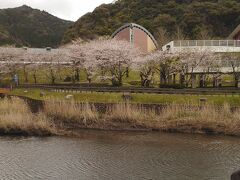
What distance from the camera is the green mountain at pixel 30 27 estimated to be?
113875 mm

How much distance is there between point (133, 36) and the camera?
2527 inches

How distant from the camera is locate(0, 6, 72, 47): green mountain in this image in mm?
113875

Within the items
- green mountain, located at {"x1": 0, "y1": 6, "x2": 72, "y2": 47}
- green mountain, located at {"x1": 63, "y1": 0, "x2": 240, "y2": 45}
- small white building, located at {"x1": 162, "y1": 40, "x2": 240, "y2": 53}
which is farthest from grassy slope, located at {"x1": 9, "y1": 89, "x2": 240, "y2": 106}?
green mountain, located at {"x1": 0, "y1": 6, "x2": 72, "y2": 47}

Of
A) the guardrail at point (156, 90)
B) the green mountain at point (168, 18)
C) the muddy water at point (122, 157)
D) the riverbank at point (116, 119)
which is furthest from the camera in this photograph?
the green mountain at point (168, 18)

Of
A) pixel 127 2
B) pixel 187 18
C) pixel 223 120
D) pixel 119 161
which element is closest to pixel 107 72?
pixel 223 120

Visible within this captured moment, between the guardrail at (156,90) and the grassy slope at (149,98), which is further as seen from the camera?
the guardrail at (156,90)

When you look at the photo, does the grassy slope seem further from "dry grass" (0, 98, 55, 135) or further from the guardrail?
"dry grass" (0, 98, 55, 135)

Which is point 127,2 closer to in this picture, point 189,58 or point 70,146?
point 189,58

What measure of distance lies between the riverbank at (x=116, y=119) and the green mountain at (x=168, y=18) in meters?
42.0

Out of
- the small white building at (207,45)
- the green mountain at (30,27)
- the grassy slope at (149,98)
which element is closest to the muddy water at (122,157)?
the grassy slope at (149,98)

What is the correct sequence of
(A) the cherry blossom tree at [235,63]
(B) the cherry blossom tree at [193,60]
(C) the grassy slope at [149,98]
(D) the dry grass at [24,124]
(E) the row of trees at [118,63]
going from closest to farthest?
(D) the dry grass at [24,124]
(C) the grassy slope at [149,98]
(A) the cherry blossom tree at [235,63]
(B) the cherry blossom tree at [193,60]
(E) the row of trees at [118,63]

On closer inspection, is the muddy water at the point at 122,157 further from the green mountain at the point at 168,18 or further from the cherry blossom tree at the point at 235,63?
the green mountain at the point at 168,18

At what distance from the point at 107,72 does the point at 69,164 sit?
2900 cm

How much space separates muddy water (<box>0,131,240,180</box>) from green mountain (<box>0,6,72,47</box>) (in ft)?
267
